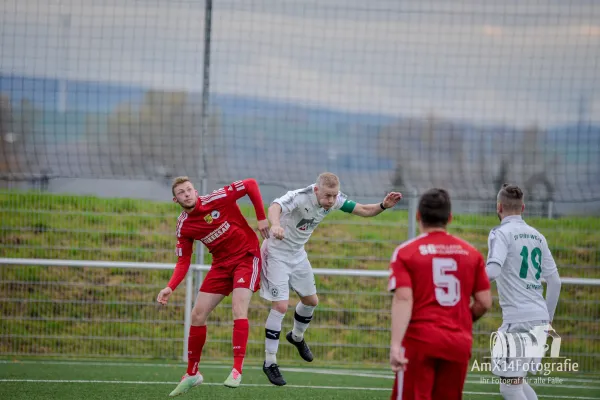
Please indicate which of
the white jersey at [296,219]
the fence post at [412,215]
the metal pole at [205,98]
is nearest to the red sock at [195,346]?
the white jersey at [296,219]

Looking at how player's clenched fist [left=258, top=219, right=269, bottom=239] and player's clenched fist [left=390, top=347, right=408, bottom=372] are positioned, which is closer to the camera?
player's clenched fist [left=390, top=347, right=408, bottom=372]

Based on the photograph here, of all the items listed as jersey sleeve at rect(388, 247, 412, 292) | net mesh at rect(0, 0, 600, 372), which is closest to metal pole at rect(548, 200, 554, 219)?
net mesh at rect(0, 0, 600, 372)

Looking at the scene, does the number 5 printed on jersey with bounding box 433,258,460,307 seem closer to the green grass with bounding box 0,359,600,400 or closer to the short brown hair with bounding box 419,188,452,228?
the short brown hair with bounding box 419,188,452,228

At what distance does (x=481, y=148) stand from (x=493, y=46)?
1.48 metres

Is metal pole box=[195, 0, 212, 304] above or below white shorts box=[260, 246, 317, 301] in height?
above

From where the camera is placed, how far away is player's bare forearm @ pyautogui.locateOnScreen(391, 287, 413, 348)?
5328 millimetres

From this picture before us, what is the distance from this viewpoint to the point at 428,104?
41.7 ft

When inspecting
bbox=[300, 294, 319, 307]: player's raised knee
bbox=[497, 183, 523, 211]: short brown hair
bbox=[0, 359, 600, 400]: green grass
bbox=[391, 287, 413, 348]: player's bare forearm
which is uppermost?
bbox=[497, 183, 523, 211]: short brown hair

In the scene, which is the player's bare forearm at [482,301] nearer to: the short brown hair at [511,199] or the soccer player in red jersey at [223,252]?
the short brown hair at [511,199]

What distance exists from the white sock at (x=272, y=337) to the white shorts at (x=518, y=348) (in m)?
2.52

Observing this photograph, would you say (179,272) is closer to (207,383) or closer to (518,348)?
(207,383)

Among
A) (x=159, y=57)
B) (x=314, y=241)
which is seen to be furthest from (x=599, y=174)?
(x=159, y=57)

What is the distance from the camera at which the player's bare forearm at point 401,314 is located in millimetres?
5328

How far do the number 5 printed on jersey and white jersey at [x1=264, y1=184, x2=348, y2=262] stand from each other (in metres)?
3.48
